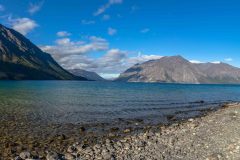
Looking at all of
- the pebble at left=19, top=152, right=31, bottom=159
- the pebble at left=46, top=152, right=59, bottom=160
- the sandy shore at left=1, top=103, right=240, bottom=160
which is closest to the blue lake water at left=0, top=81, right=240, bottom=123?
the sandy shore at left=1, top=103, right=240, bottom=160

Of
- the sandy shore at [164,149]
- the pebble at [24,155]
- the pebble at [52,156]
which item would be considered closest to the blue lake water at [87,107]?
the sandy shore at [164,149]

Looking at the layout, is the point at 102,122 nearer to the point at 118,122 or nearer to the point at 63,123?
the point at 118,122

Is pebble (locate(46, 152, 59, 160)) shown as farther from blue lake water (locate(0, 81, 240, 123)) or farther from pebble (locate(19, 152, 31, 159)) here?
blue lake water (locate(0, 81, 240, 123))

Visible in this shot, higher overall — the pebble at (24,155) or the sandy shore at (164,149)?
the sandy shore at (164,149)

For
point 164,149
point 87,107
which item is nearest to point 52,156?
point 164,149

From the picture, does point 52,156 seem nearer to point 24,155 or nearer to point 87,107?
point 24,155

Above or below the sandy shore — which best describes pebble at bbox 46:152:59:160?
below

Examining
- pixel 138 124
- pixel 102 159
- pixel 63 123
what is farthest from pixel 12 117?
pixel 102 159

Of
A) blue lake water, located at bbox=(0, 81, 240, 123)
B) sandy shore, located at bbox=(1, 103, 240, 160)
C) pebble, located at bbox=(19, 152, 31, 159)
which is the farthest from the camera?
blue lake water, located at bbox=(0, 81, 240, 123)

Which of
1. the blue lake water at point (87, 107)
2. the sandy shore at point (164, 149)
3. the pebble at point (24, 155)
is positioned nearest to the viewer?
the sandy shore at point (164, 149)

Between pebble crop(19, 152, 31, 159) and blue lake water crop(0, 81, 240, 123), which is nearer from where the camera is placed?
pebble crop(19, 152, 31, 159)

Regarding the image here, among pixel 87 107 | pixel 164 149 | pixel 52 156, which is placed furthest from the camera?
pixel 87 107

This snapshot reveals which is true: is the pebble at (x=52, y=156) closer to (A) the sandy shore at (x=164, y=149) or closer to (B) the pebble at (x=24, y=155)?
(A) the sandy shore at (x=164, y=149)

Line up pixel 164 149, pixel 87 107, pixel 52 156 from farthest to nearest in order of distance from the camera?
pixel 87 107 < pixel 164 149 < pixel 52 156
